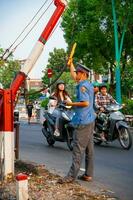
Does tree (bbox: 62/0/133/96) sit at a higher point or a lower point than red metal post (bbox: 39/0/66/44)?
higher

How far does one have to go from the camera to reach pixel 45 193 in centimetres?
728

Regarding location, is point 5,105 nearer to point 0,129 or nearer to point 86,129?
point 0,129

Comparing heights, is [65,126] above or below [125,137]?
above

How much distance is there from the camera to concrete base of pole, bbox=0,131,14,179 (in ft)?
27.3

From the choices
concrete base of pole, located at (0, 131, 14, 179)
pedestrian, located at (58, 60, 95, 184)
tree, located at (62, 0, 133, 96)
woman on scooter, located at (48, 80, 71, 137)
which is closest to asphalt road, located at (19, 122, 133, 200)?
pedestrian, located at (58, 60, 95, 184)

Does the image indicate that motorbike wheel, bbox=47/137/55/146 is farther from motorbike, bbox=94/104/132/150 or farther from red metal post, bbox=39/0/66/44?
red metal post, bbox=39/0/66/44

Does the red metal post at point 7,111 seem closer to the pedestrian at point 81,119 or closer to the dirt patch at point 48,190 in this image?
the dirt patch at point 48,190

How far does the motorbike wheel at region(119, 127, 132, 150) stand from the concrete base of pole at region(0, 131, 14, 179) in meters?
5.67

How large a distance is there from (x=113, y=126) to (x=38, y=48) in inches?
233

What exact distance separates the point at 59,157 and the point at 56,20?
4553 millimetres

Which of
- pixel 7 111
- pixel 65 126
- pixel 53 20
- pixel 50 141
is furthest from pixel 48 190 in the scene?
pixel 50 141

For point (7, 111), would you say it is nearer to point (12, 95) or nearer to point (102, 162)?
point (12, 95)

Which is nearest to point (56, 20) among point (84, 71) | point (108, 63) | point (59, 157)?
point (84, 71)

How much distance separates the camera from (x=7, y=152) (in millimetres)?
8352
